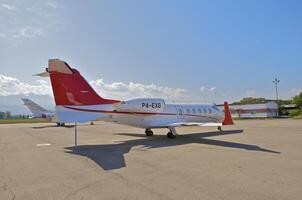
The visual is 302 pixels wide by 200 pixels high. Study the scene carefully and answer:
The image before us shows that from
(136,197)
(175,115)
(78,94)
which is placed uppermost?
(78,94)

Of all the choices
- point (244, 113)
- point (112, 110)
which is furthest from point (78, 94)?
point (244, 113)

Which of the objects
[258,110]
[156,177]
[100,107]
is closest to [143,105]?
[100,107]

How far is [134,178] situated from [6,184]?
3.33 m

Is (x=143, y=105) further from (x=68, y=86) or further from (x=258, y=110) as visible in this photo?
(x=258, y=110)

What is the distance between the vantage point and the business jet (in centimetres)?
1452

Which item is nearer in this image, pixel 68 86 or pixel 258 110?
pixel 68 86

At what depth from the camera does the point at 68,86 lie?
14891 millimetres

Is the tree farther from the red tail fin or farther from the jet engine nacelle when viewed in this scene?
the red tail fin

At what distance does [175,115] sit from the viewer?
2061cm

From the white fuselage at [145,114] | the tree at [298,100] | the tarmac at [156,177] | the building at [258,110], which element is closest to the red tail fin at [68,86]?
the white fuselage at [145,114]

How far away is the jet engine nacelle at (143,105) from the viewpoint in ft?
56.0

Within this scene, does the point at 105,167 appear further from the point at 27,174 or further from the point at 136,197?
the point at 136,197

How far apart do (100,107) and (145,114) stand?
3502 mm

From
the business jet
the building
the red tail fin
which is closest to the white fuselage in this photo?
the business jet
